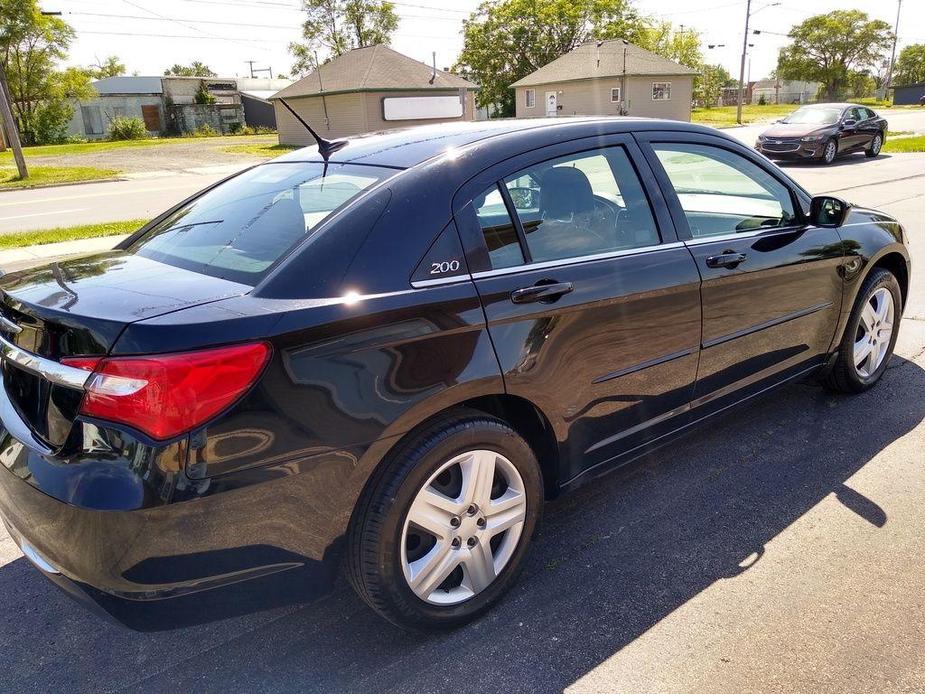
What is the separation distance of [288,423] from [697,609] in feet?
5.30

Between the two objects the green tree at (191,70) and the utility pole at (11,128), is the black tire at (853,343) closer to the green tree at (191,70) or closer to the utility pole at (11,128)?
the utility pole at (11,128)

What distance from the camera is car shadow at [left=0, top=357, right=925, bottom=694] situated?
235 cm

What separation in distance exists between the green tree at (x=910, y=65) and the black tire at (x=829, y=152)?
3733 inches

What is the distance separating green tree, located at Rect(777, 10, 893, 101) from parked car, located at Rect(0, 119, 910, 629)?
101m

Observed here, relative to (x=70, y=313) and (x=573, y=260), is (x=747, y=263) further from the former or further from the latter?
(x=70, y=313)

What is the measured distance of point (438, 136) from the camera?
290cm

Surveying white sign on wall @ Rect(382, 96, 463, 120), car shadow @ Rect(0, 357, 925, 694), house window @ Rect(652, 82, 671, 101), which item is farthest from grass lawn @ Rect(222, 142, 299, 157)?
car shadow @ Rect(0, 357, 925, 694)

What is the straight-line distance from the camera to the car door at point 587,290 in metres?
2.51

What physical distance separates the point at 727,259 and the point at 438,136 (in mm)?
1373

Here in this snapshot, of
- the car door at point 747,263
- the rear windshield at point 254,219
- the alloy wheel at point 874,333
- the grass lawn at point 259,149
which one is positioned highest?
the rear windshield at point 254,219

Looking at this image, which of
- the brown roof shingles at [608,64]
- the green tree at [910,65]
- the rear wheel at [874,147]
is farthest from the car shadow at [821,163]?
the green tree at [910,65]

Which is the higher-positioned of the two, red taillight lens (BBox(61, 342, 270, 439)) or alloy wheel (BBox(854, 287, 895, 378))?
red taillight lens (BBox(61, 342, 270, 439))

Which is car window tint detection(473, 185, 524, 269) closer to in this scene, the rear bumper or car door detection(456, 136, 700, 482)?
car door detection(456, 136, 700, 482)

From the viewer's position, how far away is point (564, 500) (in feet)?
11.1
